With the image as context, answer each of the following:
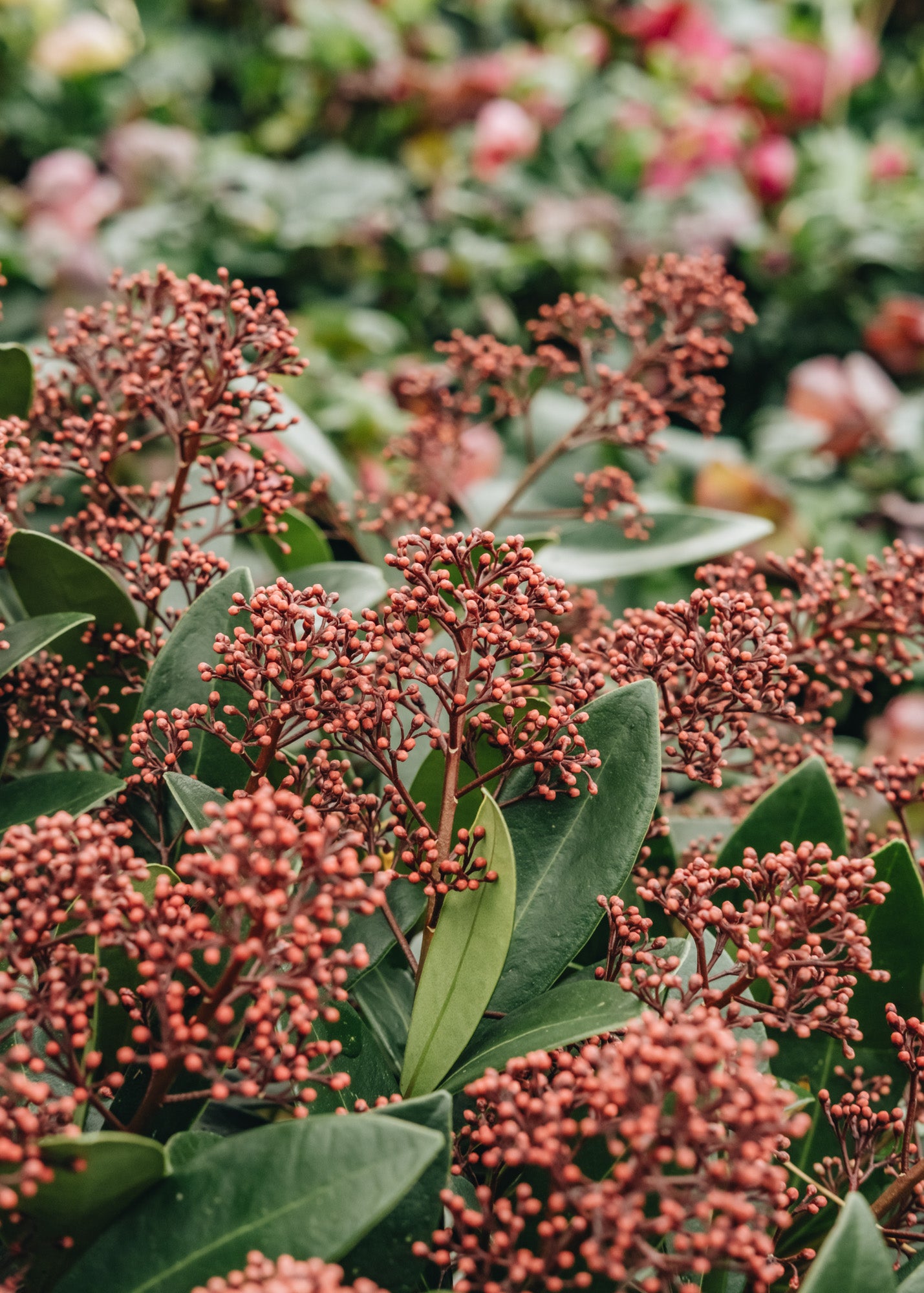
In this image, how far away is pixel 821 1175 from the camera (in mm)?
696

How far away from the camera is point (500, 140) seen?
261 centimetres

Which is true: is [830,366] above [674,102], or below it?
below

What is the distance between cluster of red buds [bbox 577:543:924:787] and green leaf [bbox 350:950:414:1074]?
0.25 metres

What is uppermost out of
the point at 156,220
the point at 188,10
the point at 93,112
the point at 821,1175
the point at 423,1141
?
the point at 188,10

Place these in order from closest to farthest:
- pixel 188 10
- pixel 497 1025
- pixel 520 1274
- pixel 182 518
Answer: pixel 520 1274 → pixel 497 1025 → pixel 182 518 → pixel 188 10

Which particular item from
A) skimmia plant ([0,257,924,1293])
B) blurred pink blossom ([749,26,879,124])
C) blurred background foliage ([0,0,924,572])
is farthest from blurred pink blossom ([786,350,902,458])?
skimmia plant ([0,257,924,1293])

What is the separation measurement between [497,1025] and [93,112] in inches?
121

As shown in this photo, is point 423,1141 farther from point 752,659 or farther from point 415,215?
point 415,215

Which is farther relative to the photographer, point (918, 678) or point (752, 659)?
point (918, 678)

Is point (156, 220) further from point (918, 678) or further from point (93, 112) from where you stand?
point (918, 678)

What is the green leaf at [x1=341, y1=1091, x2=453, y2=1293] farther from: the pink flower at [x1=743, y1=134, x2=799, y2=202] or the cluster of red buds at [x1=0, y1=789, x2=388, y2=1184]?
the pink flower at [x1=743, y1=134, x2=799, y2=202]

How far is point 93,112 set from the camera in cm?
286

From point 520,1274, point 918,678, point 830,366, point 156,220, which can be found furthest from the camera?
point 156,220

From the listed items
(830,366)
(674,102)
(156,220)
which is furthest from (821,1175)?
(674,102)
